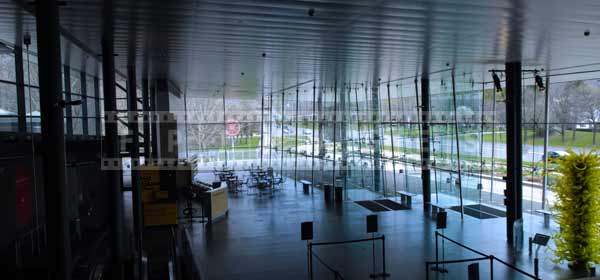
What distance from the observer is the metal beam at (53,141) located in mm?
4875

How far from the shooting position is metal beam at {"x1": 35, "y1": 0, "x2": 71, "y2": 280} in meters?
4.88

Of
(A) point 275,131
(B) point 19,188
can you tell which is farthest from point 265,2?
(A) point 275,131

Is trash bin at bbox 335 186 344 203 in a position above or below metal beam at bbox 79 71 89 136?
below

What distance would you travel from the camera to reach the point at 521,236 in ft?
35.4

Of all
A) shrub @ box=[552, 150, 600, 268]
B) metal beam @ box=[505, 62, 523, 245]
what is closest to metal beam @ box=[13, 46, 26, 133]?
metal beam @ box=[505, 62, 523, 245]

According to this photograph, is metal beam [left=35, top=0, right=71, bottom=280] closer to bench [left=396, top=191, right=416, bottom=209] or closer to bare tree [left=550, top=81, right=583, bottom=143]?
bench [left=396, top=191, right=416, bottom=209]

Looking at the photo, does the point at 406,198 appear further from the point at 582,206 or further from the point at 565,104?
the point at 582,206

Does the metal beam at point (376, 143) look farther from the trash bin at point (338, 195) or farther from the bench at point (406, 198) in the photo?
the trash bin at point (338, 195)

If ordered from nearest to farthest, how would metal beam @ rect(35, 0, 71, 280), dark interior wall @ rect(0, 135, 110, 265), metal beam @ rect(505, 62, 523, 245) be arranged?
metal beam @ rect(35, 0, 71, 280)
dark interior wall @ rect(0, 135, 110, 265)
metal beam @ rect(505, 62, 523, 245)

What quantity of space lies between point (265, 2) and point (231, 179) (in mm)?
16011

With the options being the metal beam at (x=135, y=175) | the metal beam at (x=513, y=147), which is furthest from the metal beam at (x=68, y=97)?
the metal beam at (x=513, y=147)

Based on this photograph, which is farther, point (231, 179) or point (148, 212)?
point (231, 179)

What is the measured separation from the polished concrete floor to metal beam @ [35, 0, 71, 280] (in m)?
3.30

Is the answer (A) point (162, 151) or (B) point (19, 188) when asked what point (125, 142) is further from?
(A) point (162, 151)
